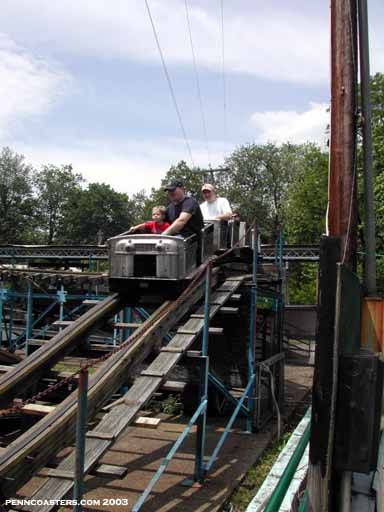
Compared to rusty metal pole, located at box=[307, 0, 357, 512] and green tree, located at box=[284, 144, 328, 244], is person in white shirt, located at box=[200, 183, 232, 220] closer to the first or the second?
rusty metal pole, located at box=[307, 0, 357, 512]

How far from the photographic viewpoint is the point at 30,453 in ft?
13.6

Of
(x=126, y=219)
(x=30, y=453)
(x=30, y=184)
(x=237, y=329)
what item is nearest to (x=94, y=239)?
(x=126, y=219)

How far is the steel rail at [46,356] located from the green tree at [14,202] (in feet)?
216

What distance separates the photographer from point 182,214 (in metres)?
7.43

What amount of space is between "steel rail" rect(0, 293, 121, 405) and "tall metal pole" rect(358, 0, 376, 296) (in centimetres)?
311

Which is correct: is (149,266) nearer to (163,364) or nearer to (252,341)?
(163,364)

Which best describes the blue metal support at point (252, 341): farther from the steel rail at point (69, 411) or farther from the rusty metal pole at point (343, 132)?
the rusty metal pole at point (343, 132)

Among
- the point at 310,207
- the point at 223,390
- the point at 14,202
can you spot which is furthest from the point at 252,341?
the point at 14,202

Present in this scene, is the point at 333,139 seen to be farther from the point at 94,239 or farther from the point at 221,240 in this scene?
the point at 94,239

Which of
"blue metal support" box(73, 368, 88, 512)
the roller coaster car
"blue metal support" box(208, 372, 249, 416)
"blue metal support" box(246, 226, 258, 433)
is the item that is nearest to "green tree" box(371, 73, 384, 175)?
"blue metal support" box(246, 226, 258, 433)

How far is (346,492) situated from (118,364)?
2.92 metres

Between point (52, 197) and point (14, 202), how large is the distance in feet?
24.7

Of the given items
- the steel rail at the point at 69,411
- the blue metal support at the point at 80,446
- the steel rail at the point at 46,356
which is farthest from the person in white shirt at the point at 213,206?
the blue metal support at the point at 80,446

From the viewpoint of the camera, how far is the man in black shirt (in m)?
7.39
